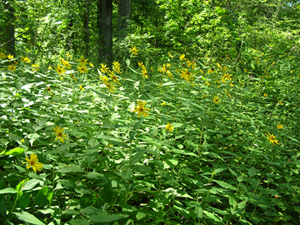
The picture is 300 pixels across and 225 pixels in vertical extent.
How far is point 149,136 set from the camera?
6.29 ft

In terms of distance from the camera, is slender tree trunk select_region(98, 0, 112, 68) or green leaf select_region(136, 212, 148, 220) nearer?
green leaf select_region(136, 212, 148, 220)

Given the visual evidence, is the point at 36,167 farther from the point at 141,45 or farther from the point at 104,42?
the point at 104,42

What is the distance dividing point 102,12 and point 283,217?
6.65 metres

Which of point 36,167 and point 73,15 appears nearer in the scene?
point 36,167

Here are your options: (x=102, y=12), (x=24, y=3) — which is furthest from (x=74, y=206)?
(x=102, y=12)

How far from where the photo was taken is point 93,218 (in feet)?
3.55

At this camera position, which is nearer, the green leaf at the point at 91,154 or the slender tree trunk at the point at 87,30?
the green leaf at the point at 91,154

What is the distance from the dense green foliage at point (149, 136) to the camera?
139cm

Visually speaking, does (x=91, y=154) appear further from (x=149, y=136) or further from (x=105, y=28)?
(x=105, y=28)

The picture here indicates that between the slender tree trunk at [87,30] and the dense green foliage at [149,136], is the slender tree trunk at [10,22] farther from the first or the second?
the slender tree trunk at [87,30]

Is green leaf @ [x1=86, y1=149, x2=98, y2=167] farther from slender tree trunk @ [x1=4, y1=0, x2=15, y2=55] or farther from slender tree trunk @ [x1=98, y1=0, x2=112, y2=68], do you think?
slender tree trunk @ [x1=98, y1=0, x2=112, y2=68]

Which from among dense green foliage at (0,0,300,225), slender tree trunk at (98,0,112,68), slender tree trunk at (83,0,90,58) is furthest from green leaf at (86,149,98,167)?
slender tree trunk at (98,0,112,68)

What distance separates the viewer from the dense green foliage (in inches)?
54.9

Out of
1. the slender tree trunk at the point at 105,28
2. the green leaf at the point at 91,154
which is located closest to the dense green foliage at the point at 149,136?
the green leaf at the point at 91,154
